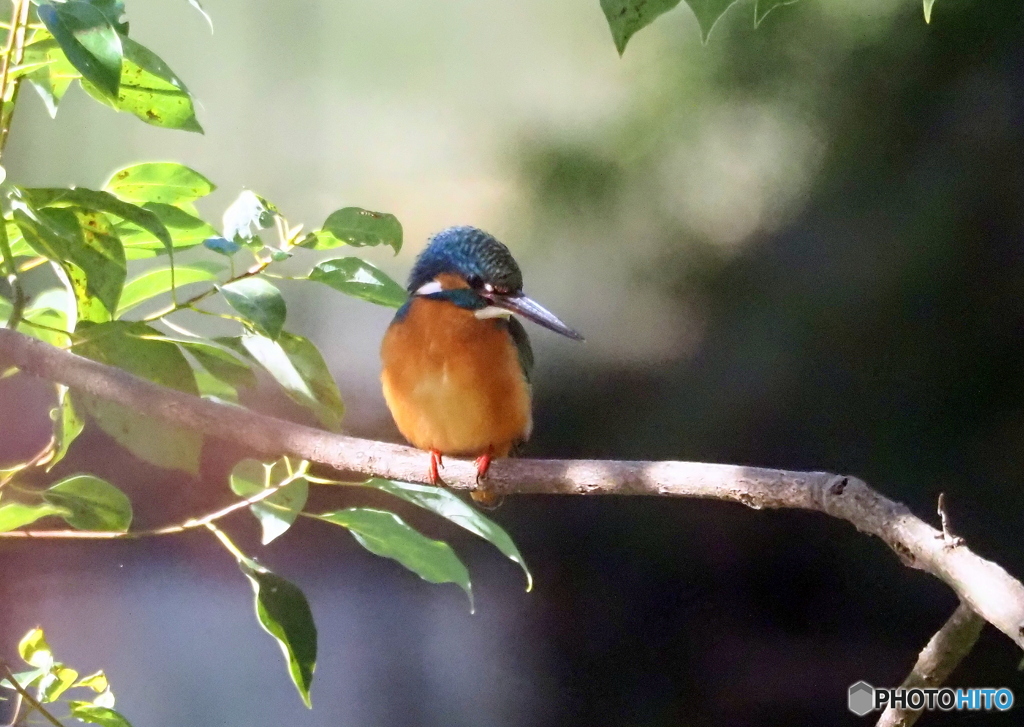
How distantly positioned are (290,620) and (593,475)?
35cm

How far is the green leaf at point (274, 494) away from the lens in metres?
0.94

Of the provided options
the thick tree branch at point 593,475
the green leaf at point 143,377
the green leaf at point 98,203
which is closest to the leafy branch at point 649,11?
the thick tree branch at point 593,475

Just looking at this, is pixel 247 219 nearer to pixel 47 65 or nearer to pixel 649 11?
pixel 47 65

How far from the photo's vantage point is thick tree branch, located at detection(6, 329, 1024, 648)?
1.66 ft

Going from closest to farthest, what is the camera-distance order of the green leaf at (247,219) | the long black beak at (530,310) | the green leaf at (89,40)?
the green leaf at (89,40)
the green leaf at (247,219)
the long black beak at (530,310)

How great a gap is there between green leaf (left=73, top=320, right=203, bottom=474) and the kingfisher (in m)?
0.32

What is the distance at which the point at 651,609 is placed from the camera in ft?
4.43

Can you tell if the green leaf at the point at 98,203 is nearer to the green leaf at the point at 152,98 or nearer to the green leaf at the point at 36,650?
the green leaf at the point at 152,98

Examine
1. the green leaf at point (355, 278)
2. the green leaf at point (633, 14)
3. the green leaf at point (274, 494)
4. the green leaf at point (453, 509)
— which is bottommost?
the green leaf at point (274, 494)

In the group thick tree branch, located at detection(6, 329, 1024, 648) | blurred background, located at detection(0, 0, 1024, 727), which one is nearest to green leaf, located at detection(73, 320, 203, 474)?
thick tree branch, located at detection(6, 329, 1024, 648)

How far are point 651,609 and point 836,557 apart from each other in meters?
0.31

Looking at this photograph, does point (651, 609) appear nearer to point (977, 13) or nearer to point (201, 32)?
point (977, 13)

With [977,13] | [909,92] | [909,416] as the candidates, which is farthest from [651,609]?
[977,13]

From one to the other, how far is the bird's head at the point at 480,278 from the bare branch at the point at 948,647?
2.00 feet
